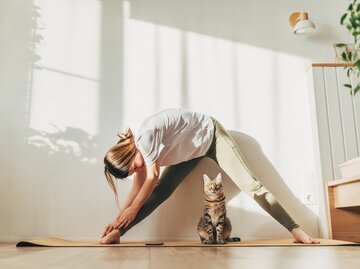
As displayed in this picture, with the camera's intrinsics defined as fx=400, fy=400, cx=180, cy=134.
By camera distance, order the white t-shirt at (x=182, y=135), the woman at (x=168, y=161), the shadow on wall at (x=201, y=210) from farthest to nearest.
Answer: the shadow on wall at (x=201, y=210) → the white t-shirt at (x=182, y=135) → the woman at (x=168, y=161)

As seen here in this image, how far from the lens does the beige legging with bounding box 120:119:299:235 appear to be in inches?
96.6

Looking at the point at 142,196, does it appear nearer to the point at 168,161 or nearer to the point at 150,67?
the point at 168,161

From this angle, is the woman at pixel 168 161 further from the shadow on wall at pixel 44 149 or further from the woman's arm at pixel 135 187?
the shadow on wall at pixel 44 149

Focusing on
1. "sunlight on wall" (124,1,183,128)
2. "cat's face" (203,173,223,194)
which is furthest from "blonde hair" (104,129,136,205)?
"cat's face" (203,173,223,194)

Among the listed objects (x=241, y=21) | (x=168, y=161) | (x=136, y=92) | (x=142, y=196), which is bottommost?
(x=142, y=196)

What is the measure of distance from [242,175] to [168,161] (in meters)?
0.49

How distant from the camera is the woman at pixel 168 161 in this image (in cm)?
239

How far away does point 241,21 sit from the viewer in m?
3.12

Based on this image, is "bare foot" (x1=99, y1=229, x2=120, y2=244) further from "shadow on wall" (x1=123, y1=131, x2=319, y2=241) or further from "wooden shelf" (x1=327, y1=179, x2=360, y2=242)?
"wooden shelf" (x1=327, y1=179, x2=360, y2=242)

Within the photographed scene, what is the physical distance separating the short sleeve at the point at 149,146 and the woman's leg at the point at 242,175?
43 cm

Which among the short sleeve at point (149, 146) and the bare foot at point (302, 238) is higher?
the short sleeve at point (149, 146)

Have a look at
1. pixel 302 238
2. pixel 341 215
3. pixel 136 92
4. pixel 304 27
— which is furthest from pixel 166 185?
pixel 304 27

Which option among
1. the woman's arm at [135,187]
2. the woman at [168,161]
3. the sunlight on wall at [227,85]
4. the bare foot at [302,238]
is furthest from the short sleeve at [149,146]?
the bare foot at [302,238]

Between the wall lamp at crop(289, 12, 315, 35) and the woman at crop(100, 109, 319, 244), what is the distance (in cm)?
102
